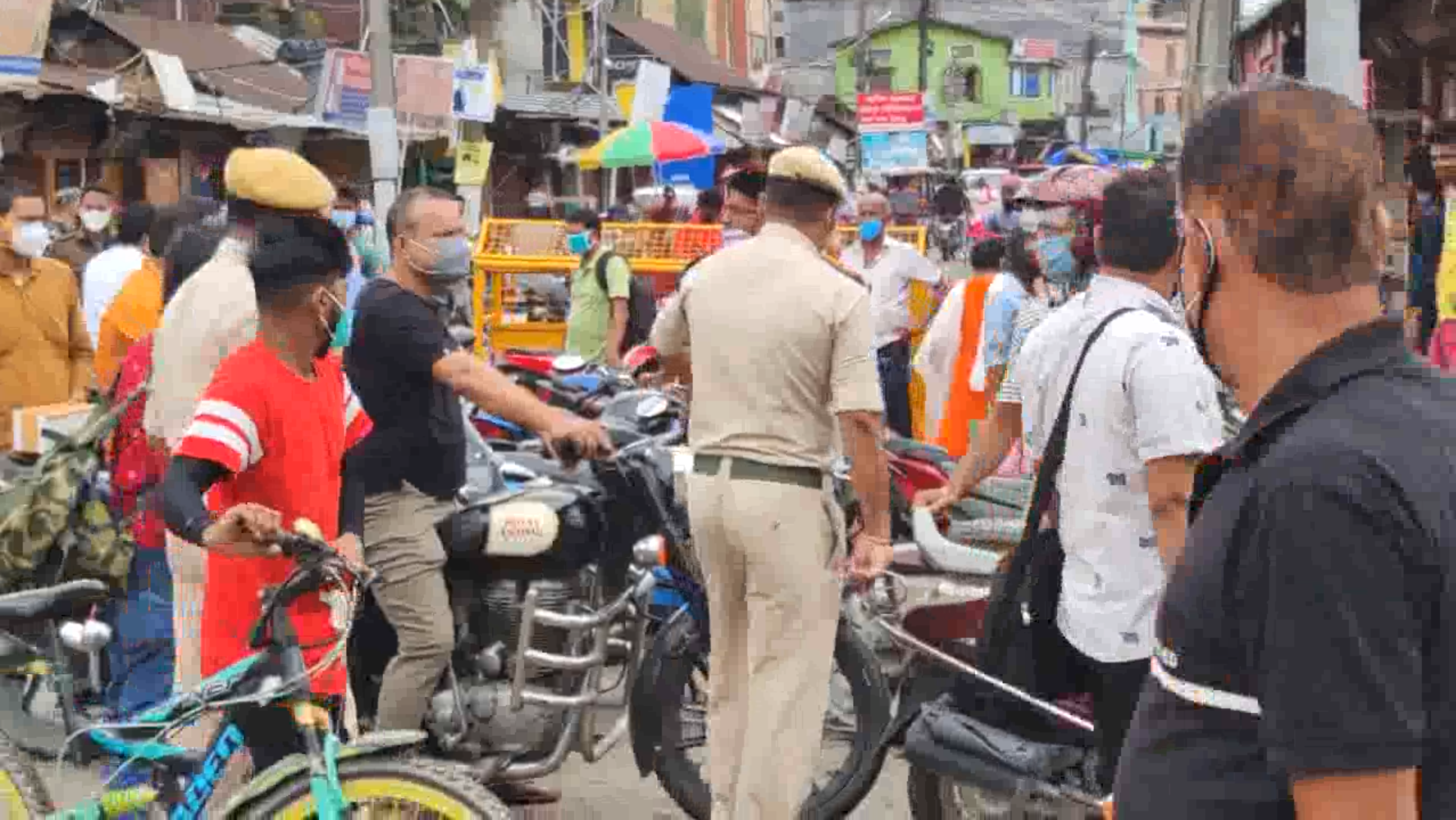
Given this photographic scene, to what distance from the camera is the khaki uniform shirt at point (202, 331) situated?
5566mm

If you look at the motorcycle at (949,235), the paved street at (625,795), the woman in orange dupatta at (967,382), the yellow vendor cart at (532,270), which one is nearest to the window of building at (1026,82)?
the motorcycle at (949,235)

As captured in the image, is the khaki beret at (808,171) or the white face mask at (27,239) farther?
the white face mask at (27,239)

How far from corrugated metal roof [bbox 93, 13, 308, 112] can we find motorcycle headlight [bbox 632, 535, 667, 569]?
16051mm

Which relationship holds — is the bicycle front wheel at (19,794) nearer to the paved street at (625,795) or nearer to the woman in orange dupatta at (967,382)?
the paved street at (625,795)

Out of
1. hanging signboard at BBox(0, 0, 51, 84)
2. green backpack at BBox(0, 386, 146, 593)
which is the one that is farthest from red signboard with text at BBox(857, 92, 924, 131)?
green backpack at BBox(0, 386, 146, 593)

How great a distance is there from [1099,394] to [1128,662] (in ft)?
2.02

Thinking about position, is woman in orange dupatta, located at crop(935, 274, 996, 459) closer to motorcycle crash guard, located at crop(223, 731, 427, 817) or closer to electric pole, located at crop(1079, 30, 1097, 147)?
motorcycle crash guard, located at crop(223, 731, 427, 817)

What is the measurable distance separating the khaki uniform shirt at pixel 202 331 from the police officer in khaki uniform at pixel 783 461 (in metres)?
1.36

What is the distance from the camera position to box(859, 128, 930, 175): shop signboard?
37.8 meters

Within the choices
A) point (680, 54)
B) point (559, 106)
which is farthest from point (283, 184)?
point (680, 54)

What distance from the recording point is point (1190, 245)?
2.04 m

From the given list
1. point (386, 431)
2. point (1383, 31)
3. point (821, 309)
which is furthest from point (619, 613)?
point (1383, 31)

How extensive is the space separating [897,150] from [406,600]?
33450mm

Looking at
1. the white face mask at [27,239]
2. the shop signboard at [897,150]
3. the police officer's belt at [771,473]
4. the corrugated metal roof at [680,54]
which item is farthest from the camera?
the corrugated metal roof at [680,54]
